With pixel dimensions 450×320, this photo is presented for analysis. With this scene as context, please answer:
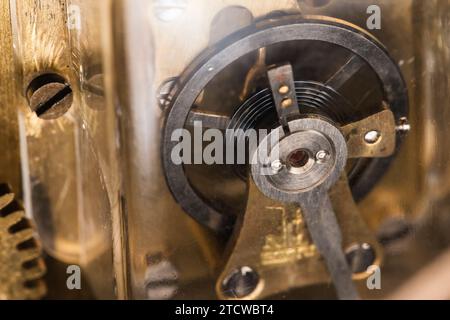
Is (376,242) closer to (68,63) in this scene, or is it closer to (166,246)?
(166,246)

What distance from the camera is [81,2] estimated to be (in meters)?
0.96

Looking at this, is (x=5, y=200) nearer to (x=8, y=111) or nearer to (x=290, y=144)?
(x=8, y=111)

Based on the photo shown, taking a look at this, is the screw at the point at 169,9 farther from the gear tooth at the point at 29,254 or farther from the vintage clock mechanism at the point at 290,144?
the gear tooth at the point at 29,254

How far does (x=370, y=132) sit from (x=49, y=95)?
445mm

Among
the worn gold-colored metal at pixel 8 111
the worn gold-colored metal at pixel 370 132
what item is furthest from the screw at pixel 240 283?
the worn gold-colored metal at pixel 8 111

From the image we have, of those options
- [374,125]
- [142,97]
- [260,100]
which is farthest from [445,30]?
[142,97]

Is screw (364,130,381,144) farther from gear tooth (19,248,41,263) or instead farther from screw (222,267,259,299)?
gear tooth (19,248,41,263)

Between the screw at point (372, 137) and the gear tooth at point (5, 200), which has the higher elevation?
the screw at point (372, 137)

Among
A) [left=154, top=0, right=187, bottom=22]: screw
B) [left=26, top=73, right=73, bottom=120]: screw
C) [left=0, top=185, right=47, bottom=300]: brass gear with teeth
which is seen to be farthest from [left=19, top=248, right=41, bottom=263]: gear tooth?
[left=154, top=0, right=187, bottom=22]: screw

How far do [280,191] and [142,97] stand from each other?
8.8 inches

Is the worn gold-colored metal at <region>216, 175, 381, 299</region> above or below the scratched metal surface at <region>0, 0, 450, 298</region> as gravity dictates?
below

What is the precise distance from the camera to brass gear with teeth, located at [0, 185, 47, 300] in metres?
1.01

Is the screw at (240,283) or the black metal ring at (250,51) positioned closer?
the black metal ring at (250,51)

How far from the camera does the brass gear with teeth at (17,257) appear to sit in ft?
3.32
